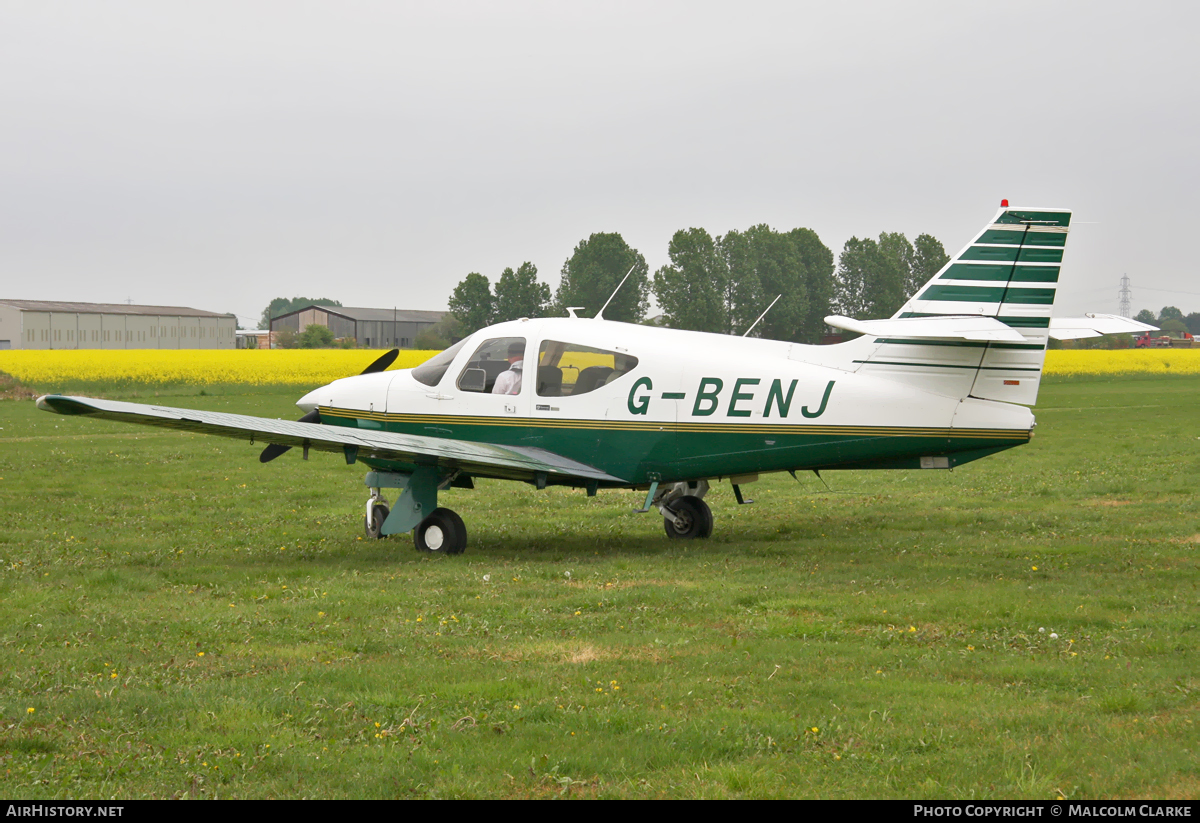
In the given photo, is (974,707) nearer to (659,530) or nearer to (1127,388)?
(659,530)

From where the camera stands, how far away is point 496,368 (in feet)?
39.9

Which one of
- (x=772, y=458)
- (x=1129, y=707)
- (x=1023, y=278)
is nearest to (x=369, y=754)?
(x=1129, y=707)

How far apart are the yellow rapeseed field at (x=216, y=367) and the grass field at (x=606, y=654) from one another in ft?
98.4

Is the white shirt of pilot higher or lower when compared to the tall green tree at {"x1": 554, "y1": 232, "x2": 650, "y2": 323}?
lower

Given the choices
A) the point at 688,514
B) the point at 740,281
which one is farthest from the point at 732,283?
the point at 688,514

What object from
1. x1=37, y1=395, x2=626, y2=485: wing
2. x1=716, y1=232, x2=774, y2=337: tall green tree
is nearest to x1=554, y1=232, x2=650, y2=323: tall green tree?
x1=716, y1=232, x2=774, y2=337: tall green tree

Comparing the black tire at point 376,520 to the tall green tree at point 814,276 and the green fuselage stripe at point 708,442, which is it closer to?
the green fuselage stripe at point 708,442

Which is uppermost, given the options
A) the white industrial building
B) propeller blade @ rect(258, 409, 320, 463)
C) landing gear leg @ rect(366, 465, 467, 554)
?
the white industrial building

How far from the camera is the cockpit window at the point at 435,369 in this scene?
40.8 feet

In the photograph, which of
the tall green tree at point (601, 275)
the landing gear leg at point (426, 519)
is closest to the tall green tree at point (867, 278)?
the tall green tree at point (601, 275)

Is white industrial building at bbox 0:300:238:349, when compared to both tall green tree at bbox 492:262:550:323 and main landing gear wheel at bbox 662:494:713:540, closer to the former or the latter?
tall green tree at bbox 492:262:550:323

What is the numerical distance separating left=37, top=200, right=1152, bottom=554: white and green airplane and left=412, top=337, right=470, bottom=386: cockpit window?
19 mm

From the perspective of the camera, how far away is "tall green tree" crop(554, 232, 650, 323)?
A: 53.7m

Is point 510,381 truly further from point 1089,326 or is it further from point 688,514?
point 1089,326
